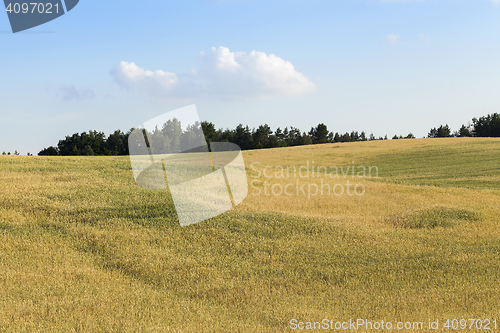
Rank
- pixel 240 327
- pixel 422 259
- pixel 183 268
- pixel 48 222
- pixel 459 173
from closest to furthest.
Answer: pixel 240 327 < pixel 183 268 < pixel 422 259 < pixel 48 222 < pixel 459 173

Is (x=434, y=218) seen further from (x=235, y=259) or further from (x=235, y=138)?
(x=235, y=138)

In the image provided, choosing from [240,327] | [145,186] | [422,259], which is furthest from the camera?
[145,186]

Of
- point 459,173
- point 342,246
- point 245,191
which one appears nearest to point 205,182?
point 245,191

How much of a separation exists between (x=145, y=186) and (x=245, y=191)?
4.88 metres

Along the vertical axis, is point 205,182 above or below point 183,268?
above

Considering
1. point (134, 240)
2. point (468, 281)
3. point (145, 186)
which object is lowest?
point (468, 281)

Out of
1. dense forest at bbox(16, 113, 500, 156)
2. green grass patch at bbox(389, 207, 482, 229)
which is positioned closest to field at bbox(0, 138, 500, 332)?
green grass patch at bbox(389, 207, 482, 229)

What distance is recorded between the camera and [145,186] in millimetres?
17969

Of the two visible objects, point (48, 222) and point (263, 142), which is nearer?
point (48, 222)

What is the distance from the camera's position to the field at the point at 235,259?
24.2 feet

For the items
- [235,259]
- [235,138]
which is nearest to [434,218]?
[235,259]

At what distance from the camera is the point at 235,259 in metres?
10.4

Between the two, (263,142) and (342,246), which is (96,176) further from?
(263,142)

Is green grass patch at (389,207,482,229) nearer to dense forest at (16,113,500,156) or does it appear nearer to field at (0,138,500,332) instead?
field at (0,138,500,332)
